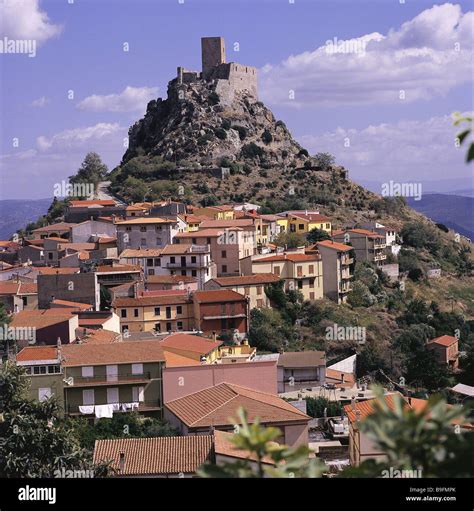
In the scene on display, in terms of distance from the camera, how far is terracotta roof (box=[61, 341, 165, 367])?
20500mm

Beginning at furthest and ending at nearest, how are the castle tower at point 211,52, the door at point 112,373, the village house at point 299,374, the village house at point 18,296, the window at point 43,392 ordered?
1. the castle tower at point 211,52
2. the village house at point 18,296
3. the village house at point 299,374
4. the door at point 112,373
5. the window at point 43,392

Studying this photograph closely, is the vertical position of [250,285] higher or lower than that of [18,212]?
lower

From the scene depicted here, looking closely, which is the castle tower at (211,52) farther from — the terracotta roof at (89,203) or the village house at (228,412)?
the village house at (228,412)

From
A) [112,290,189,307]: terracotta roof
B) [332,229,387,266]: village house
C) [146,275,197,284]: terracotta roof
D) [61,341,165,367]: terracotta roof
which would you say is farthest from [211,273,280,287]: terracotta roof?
[61,341,165,367]: terracotta roof

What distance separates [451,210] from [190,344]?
8704cm

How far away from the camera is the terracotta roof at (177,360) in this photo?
21.5 metres

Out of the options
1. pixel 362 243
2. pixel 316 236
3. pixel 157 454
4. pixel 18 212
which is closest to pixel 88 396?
pixel 157 454

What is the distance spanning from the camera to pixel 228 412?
54.2ft

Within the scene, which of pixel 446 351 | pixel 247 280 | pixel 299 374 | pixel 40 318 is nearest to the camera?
pixel 40 318

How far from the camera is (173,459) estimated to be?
13898mm

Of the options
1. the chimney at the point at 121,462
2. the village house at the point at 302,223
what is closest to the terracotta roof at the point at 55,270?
the village house at the point at 302,223

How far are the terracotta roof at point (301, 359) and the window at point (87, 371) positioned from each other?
773 cm

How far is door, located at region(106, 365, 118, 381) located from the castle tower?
4754 centimetres

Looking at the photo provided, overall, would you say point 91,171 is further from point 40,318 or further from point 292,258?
point 40,318
